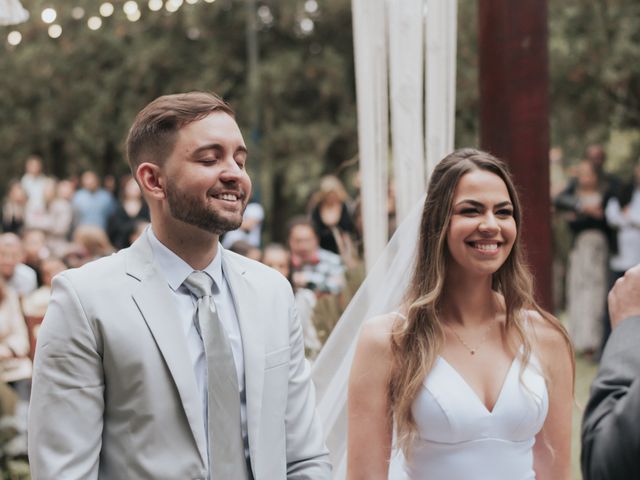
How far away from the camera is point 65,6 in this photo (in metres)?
21.0

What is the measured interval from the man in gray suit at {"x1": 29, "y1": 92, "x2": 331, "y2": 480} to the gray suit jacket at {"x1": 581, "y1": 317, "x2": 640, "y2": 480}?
0.80 m

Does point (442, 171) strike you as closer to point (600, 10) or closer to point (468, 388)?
point (468, 388)

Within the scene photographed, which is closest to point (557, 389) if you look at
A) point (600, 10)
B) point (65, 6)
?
point (600, 10)

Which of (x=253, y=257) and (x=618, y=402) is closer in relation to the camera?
(x=618, y=402)

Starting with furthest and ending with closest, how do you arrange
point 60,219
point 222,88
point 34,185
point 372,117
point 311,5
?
1. point 222,88
2. point 311,5
3. point 34,185
4. point 60,219
5. point 372,117

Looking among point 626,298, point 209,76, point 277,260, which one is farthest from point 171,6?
point 626,298

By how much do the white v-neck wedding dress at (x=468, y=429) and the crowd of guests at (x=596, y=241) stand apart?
7065 millimetres

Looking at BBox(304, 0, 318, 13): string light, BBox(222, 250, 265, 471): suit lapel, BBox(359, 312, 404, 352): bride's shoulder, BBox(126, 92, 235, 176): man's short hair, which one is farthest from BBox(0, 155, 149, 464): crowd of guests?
BBox(304, 0, 318, 13): string light

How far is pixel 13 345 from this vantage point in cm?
699

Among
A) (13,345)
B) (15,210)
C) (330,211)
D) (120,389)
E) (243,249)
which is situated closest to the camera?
(120,389)

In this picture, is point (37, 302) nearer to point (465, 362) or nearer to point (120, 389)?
point (465, 362)

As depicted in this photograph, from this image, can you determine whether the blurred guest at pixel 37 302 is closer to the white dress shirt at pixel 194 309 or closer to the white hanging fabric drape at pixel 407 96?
the white hanging fabric drape at pixel 407 96

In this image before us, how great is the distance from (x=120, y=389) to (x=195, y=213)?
1.46 feet

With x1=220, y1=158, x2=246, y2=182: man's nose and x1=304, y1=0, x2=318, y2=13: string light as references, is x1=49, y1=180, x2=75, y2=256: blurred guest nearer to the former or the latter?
x1=304, y1=0, x2=318, y2=13: string light
